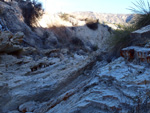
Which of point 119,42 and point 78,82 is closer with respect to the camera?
point 78,82

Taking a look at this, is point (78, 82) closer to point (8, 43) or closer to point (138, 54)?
point (138, 54)

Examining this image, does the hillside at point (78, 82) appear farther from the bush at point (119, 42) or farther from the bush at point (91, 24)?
the bush at point (91, 24)

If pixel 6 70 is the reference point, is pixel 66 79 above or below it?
below

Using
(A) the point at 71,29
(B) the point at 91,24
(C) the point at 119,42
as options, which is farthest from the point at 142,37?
(B) the point at 91,24

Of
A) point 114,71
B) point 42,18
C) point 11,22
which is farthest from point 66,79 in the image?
point 42,18

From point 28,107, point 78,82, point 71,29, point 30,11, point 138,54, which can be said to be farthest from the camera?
point 71,29

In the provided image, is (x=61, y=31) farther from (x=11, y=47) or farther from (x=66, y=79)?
(x=66, y=79)

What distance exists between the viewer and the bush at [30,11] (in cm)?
1249

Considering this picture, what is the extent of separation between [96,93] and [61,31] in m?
12.4

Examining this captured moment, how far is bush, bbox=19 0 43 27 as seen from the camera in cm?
1249

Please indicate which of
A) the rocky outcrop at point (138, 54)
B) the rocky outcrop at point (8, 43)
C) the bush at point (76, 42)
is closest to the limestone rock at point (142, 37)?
the rocky outcrop at point (138, 54)

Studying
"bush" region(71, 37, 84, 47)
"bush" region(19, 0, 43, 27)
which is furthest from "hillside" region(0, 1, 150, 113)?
"bush" region(71, 37, 84, 47)

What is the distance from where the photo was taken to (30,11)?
1298 centimetres

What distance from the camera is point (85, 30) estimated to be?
57.1ft
